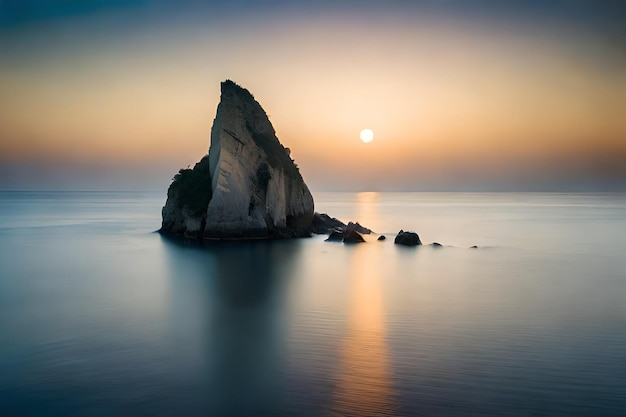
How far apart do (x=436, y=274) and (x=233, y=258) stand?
13.3 meters

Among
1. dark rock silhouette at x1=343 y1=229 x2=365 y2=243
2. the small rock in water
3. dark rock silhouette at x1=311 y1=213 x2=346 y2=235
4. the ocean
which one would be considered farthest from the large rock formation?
the ocean

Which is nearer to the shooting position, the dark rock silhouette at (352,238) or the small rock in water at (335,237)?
the dark rock silhouette at (352,238)

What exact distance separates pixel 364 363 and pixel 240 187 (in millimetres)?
29892

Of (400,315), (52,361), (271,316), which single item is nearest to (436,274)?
(400,315)

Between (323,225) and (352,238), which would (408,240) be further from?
(323,225)

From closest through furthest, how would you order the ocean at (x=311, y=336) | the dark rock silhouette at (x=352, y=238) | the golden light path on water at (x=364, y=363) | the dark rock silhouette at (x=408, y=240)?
the golden light path on water at (x=364, y=363) < the ocean at (x=311, y=336) < the dark rock silhouette at (x=408, y=240) < the dark rock silhouette at (x=352, y=238)

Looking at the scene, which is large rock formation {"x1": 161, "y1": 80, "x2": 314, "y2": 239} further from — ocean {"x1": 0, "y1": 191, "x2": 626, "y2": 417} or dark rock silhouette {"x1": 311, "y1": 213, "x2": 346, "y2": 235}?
ocean {"x1": 0, "y1": 191, "x2": 626, "y2": 417}

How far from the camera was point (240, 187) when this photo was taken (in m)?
42.1

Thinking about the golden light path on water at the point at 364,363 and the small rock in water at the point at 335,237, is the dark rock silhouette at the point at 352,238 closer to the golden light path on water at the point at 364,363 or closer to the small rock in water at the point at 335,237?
the small rock in water at the point at 335,237

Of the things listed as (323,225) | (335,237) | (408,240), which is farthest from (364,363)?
(323,225)

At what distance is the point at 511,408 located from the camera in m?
10.8

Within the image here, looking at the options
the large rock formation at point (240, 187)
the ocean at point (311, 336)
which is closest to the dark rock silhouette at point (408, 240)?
the ocean at point (311, 336)

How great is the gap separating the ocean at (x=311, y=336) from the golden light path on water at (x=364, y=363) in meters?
0.06

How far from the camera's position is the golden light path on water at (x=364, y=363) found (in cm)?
1086
